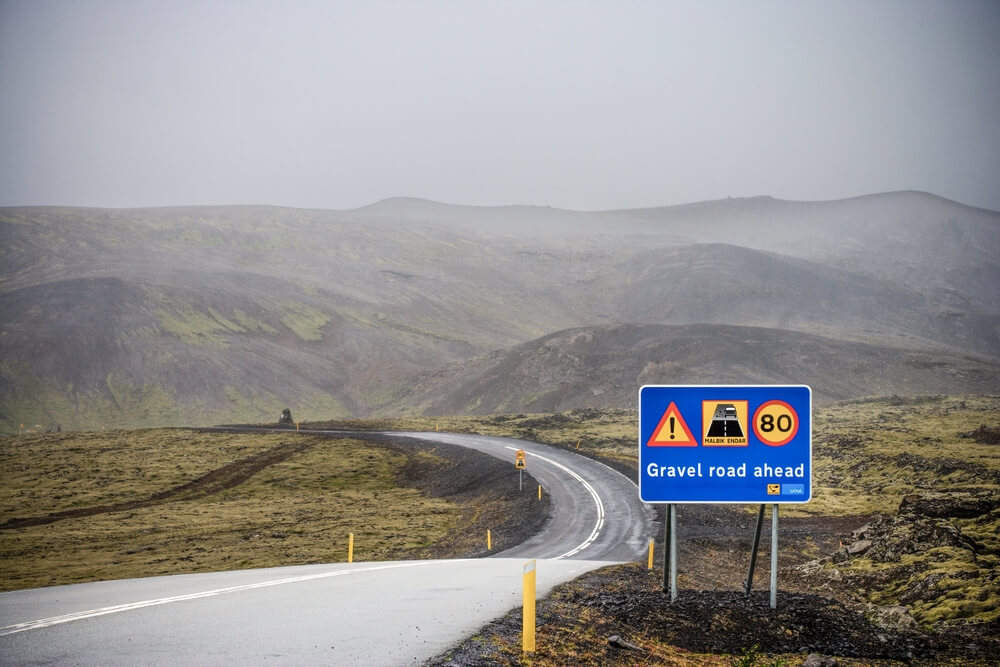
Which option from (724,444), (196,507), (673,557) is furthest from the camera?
(196,507)

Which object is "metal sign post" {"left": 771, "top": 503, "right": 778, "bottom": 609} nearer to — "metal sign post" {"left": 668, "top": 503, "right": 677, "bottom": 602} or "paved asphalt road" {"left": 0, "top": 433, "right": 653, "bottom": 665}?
"metal sign post" {"left": 668, "top": 503, "right": 677, "bottom": 602}

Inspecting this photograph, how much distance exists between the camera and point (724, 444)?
11898 millimetres

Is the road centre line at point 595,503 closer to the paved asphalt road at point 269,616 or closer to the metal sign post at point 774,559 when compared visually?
the paved asphalt road at point 269,616

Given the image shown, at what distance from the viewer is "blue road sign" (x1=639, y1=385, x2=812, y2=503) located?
11773 mm

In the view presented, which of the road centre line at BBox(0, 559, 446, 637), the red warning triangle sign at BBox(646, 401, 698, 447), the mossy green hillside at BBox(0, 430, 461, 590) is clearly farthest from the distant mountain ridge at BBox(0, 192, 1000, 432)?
the red warning triangle sign at BBox(646, 401, 698, 447)

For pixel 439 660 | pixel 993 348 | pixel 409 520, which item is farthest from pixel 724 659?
pixel 993 348

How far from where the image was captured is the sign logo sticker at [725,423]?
11898 mm

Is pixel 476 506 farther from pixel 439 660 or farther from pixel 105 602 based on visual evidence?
pixel 439 660

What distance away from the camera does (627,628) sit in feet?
35.1

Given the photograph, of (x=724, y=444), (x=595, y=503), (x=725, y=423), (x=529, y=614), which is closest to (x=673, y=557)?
(x=724, y=444)

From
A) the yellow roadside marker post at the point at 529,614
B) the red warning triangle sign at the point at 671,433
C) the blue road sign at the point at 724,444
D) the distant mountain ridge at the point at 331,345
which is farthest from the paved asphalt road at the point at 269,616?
the distant mountain ridge at the point at 331,345

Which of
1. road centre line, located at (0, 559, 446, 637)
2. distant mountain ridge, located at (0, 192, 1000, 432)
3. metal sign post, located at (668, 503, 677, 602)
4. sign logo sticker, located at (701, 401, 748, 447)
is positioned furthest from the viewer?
distant mountain ridge, located at (0, 192, 1000, 432)

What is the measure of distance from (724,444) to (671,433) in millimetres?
791

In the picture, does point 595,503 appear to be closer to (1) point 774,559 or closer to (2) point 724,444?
(1) point 774,559
